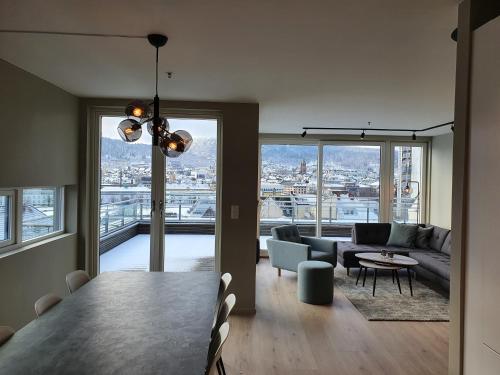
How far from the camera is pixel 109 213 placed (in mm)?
4309

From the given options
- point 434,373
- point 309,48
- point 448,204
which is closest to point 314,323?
point 434,373

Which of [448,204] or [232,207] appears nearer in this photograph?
[232,207]

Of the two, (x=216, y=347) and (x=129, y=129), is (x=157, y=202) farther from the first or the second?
(x=216, y=347)

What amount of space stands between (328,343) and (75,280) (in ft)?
7.76

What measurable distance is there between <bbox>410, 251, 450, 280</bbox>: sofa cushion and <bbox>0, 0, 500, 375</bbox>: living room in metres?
0.05

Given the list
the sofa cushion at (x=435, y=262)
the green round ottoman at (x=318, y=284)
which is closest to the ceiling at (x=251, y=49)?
the green round ottoman at (x=318, y=284)

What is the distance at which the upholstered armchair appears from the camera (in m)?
5.36

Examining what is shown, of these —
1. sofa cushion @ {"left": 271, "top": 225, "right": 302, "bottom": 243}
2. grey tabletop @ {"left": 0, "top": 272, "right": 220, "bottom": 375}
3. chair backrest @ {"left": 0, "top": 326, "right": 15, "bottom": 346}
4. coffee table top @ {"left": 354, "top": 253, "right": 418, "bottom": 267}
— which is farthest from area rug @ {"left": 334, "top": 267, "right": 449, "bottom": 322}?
chair backrest @ {"left": 0, "top": 326, "right": 15, "bottom": 346}

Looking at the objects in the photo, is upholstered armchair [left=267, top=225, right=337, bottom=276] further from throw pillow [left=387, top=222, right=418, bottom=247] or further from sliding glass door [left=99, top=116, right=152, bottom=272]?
sliding glass door [left=99, top=116, right=152, bottom=272]

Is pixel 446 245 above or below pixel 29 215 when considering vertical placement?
below

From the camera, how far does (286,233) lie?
231 inches

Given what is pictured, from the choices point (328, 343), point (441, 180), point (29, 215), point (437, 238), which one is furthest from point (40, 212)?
point (441, 180)

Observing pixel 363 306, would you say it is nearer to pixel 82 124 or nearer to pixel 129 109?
pixel 129 109

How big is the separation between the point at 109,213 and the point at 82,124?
1120mm
